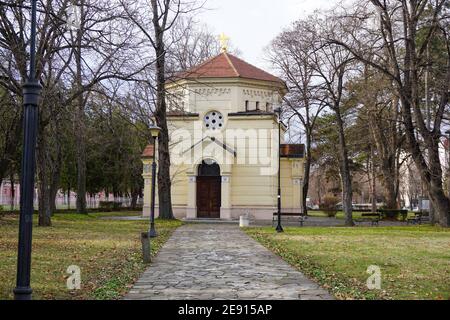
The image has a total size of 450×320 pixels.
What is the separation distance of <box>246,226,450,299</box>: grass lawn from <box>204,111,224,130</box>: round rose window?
17694 millimetres

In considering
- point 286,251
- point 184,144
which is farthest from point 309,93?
point 286,251

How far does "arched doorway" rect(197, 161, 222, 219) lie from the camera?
120ft

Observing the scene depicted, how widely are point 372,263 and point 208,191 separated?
2433cm

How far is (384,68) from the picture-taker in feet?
95.0

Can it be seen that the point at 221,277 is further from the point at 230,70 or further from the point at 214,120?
the point at 230,70

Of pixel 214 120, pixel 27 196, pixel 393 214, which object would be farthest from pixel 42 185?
pixel 393 214

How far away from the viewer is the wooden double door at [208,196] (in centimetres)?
3669

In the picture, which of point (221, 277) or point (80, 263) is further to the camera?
point (80, 263)

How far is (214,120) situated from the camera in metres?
37.8

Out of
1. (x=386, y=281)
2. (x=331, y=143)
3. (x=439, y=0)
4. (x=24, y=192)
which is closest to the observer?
(x=24, y=192)

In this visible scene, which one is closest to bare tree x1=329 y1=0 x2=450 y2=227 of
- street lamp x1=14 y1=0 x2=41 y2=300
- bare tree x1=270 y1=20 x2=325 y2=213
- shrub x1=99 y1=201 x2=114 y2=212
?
bare tree x1=270 y1=20 x2=325 y2=213

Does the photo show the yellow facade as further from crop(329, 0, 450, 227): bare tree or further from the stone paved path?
the stone paved path
